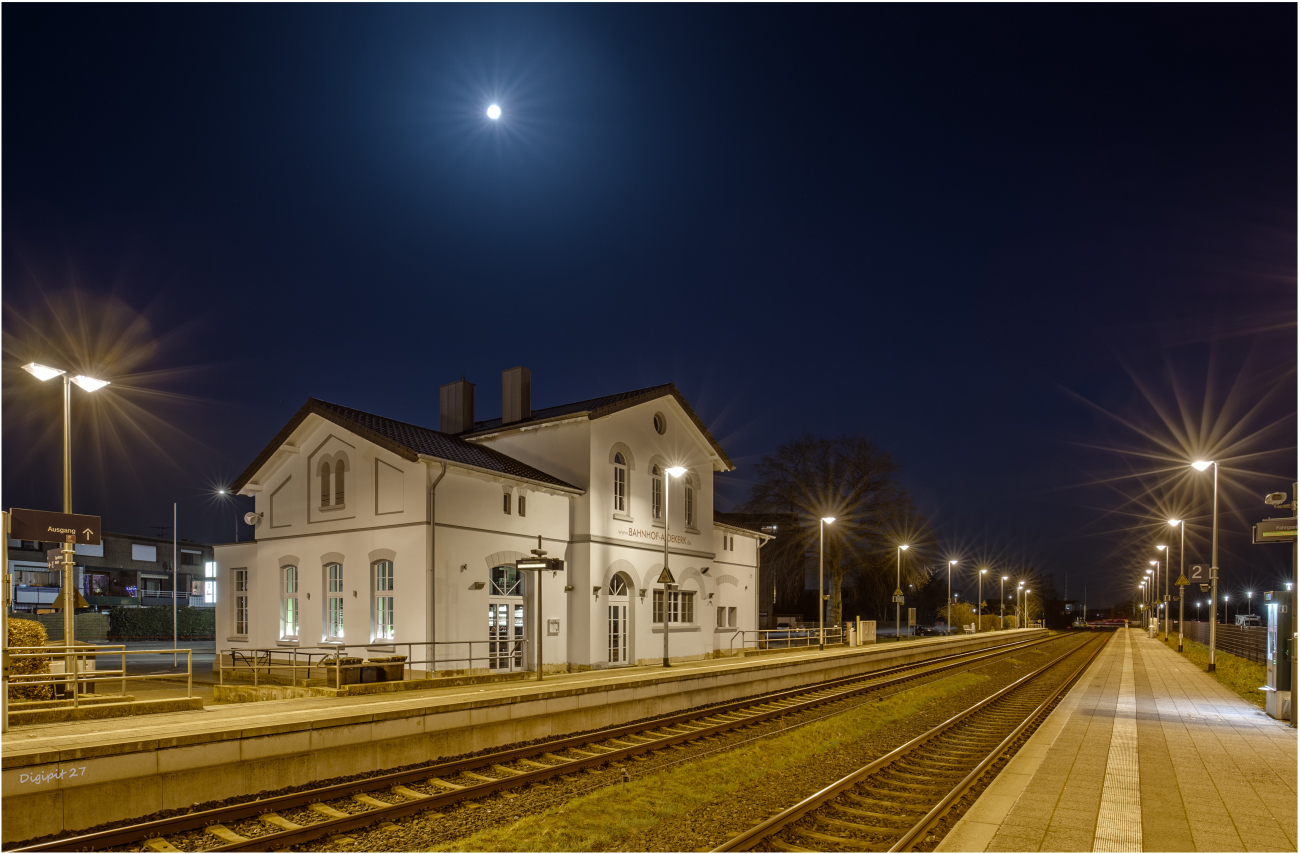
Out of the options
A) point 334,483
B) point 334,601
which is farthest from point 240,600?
point 334,483

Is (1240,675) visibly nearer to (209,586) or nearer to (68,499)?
(68,499)

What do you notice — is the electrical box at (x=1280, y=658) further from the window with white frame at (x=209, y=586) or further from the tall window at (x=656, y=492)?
the window with white frame at (x=209, y=586)

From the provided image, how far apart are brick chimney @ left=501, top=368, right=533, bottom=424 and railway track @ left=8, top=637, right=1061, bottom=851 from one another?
14.8 meters

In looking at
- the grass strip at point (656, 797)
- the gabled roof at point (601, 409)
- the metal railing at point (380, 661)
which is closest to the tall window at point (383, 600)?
the metal railing at point (380, 661)

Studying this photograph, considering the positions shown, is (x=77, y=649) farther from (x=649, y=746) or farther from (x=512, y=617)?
(x=512, y=617)

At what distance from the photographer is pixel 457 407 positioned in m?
31.5

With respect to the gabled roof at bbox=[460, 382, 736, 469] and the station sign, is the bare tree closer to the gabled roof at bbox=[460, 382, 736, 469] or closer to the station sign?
the gabled roof at bbox=[460, 382, 736, 469]

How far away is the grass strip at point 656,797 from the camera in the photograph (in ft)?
28.8

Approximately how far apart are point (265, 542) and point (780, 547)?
30.8m

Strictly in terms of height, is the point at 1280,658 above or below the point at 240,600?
above

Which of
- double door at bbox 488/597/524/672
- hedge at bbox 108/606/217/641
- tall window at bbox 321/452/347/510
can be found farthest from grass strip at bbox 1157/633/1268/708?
hedge at bbox 108/606/217/641

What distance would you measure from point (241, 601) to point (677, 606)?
14.5 meters

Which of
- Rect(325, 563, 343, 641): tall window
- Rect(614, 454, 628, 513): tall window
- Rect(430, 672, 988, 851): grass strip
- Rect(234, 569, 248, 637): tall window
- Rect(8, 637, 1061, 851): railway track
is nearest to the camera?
Rect(8, 637, 1061, 851): railway track

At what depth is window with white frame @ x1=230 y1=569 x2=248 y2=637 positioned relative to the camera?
27469 mm
